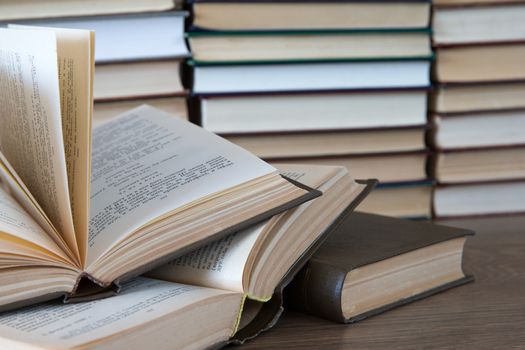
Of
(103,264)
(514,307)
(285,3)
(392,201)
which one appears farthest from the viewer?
(392,201)

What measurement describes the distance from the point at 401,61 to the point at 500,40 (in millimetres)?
150

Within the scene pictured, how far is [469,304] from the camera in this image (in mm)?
663

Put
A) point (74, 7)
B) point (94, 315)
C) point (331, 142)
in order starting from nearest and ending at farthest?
point (94, 315) → point (74, 7) → point (331, 142)

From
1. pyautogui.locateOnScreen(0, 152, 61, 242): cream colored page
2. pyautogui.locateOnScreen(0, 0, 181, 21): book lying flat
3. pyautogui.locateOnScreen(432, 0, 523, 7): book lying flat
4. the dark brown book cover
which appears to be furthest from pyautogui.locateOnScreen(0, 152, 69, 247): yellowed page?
pyautogui.locateOnScreen(432, 0, 523, 7): book lying flat

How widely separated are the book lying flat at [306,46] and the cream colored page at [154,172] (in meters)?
0.39

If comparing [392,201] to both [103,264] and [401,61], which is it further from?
[103,264]

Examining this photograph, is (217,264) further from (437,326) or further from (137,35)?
(137,35)

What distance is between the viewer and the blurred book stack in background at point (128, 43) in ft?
3.57

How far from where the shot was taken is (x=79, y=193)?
0.55 metres

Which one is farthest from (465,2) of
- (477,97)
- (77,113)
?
(77,113)

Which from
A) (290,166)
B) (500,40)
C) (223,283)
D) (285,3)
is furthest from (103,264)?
(500,40)

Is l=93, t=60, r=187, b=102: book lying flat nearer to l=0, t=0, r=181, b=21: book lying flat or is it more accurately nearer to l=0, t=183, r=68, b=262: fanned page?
l=0, t=0, r=181, b=21: book lying flat

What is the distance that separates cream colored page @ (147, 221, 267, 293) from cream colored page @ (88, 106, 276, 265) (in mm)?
41

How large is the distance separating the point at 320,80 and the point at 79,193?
0.67 metres
